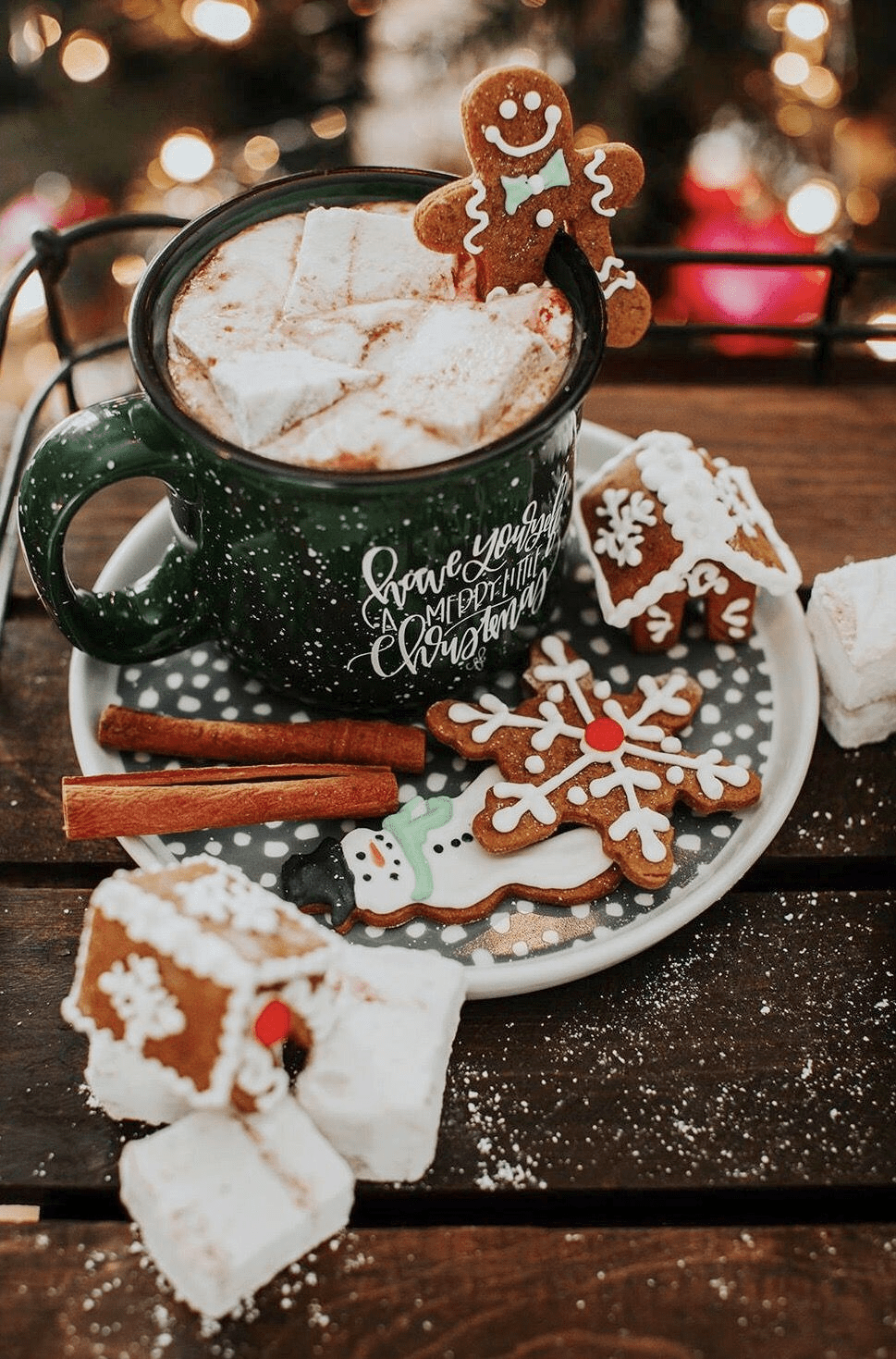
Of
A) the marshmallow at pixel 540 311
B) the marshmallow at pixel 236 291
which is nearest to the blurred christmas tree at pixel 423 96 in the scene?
the marshmallow at pixel 236 291

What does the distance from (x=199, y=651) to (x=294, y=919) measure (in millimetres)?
364

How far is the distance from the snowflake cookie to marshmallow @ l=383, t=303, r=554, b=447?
9.0 inches

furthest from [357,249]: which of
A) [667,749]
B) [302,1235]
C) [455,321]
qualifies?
[302,1235]

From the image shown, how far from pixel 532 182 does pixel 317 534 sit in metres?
0.30

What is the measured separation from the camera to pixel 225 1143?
0.68m

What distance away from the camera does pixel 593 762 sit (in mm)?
880

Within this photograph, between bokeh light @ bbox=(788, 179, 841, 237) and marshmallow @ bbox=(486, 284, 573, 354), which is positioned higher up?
bokeh light @ bbox=(788, 179, 841, 237)

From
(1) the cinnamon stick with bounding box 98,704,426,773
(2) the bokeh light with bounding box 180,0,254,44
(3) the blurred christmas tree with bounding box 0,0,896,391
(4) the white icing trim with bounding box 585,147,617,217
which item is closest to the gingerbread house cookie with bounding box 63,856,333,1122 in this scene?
(1) the cinnamon stick with bounding box 98,704,426,773

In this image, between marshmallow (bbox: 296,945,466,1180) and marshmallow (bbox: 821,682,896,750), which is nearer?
marshmallow (bbox: 296,945,466,1180)

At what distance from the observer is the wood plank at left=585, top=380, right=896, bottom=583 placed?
1.12 metres

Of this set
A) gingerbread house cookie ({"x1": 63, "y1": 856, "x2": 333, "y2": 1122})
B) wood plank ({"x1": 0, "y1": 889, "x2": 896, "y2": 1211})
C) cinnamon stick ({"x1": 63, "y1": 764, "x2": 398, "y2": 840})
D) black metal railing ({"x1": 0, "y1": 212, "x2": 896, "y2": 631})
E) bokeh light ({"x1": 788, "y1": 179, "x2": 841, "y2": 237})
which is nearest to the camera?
gingerbread house cookie ({"x1": 63, "y1": 856, "x2": 333, "y2": 1122})

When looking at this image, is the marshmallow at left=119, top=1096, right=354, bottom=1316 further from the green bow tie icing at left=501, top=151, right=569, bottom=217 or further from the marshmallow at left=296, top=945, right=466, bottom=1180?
the green bow tie icing at left=501, top=151, right=569, bottom=217

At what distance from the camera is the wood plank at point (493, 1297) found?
0.69 meters

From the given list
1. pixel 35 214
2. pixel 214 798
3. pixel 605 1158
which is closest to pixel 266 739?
pixel 214 798
